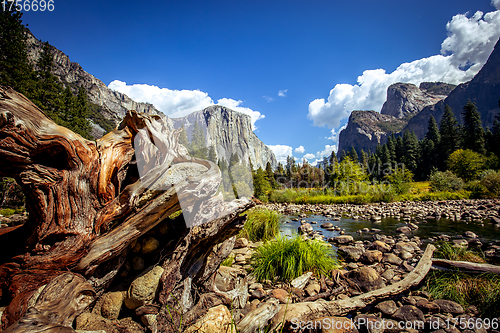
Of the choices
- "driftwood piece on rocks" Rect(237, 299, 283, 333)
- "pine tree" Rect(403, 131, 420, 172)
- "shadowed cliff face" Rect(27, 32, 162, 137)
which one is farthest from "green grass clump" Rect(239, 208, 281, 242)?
"shadowed cliff face" Rect(27, 32, 162, 137)

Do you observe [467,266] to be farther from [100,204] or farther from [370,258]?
[100,204]

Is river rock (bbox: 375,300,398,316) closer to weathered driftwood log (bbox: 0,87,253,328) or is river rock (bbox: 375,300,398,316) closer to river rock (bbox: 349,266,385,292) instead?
river rock (bbox: 349,266,385,292)

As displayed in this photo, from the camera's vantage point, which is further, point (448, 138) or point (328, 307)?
point (448, 138)

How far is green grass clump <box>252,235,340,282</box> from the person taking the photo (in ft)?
12.0

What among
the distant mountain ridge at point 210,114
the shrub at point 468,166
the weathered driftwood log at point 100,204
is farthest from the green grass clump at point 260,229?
the distant mountain ridge at point 210,114

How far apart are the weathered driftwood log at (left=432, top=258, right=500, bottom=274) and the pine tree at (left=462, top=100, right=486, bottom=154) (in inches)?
2108

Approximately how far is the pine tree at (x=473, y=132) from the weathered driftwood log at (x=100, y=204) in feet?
188

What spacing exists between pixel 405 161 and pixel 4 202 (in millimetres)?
74177

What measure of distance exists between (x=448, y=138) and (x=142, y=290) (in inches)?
2477

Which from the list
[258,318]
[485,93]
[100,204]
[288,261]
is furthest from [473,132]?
[485,93]

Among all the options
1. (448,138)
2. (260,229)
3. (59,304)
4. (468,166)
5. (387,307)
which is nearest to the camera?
(59,304)

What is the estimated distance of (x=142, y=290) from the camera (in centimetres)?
216

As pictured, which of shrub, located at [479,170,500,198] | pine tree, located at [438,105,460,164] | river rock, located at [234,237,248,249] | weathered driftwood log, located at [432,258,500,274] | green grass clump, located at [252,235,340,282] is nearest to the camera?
weathered driftwood log, located at [432,258,500,274]

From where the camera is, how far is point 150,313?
6.78 feet
